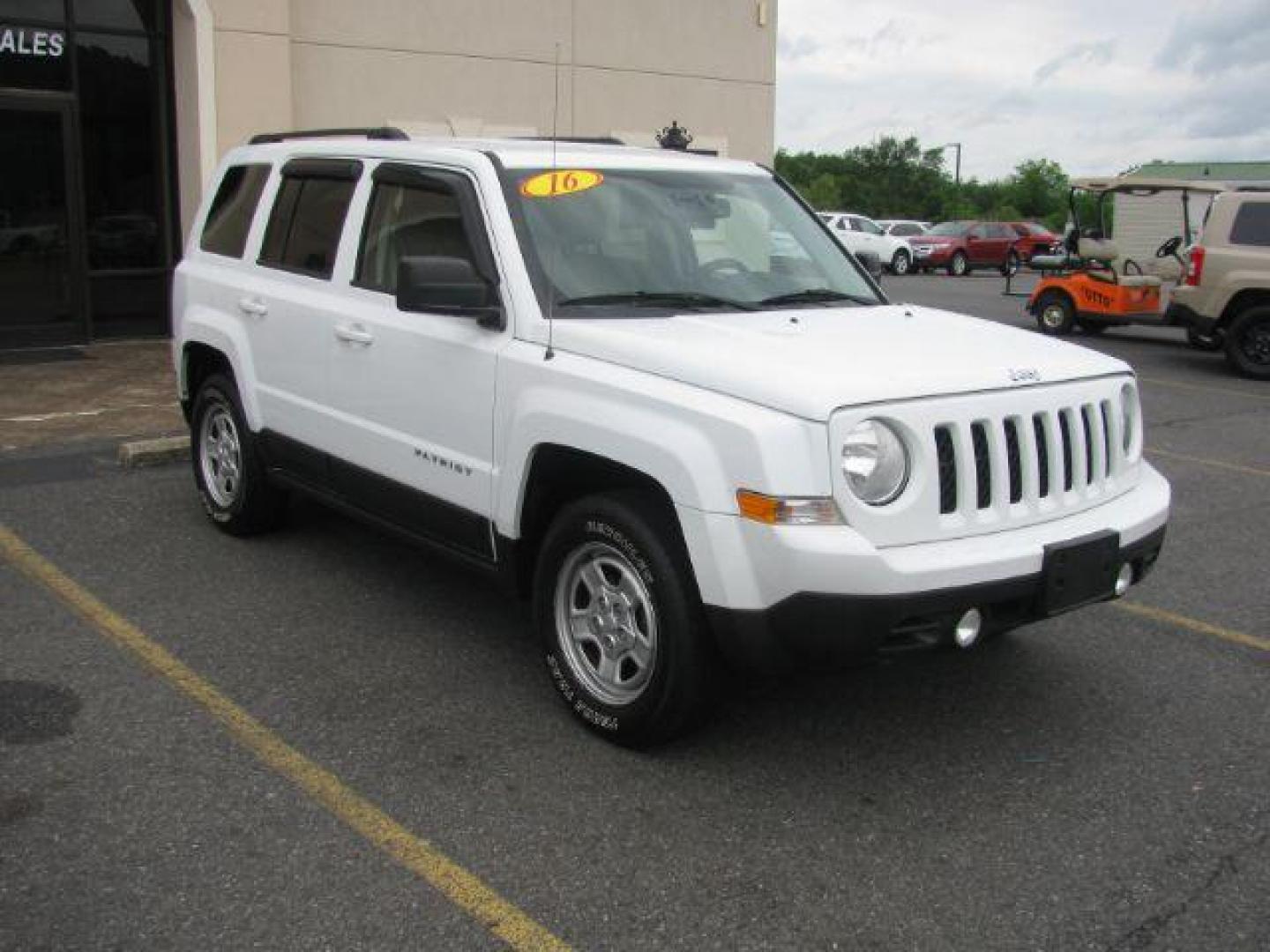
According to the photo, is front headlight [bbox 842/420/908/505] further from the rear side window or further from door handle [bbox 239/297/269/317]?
door handle [bbox 239/297/269/317]

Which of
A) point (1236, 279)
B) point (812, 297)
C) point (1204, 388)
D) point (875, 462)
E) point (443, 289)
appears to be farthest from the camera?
point (1236, 279)

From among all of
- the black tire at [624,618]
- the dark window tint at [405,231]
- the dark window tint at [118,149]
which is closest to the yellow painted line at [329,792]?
the black tire at [624,618]

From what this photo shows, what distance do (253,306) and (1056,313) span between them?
1373cm

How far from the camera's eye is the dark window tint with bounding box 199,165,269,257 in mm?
6145

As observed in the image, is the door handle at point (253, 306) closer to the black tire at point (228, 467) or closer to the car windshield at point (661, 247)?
the black tire at point (228, 467)

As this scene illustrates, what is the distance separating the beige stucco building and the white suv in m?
6.98

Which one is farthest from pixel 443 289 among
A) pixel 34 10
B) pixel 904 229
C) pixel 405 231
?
pixel 904 229

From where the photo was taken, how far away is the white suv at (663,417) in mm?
3609

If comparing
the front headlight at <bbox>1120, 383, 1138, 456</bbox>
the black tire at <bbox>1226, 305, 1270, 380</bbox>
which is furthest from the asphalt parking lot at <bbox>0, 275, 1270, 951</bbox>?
the black tire at <bbox>1226, 305, 1270, 380</bbox>

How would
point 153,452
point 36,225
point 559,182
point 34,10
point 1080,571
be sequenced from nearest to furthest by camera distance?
point 1080,571, point 559,182, point 153,452, point 34,10, point 36,225

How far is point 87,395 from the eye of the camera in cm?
1036

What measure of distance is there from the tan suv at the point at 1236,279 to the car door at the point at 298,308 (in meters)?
11.4

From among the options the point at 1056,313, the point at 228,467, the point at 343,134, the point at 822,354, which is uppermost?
the point at 343,134

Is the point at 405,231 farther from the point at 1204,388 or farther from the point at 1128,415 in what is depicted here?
the point at 1204,388
